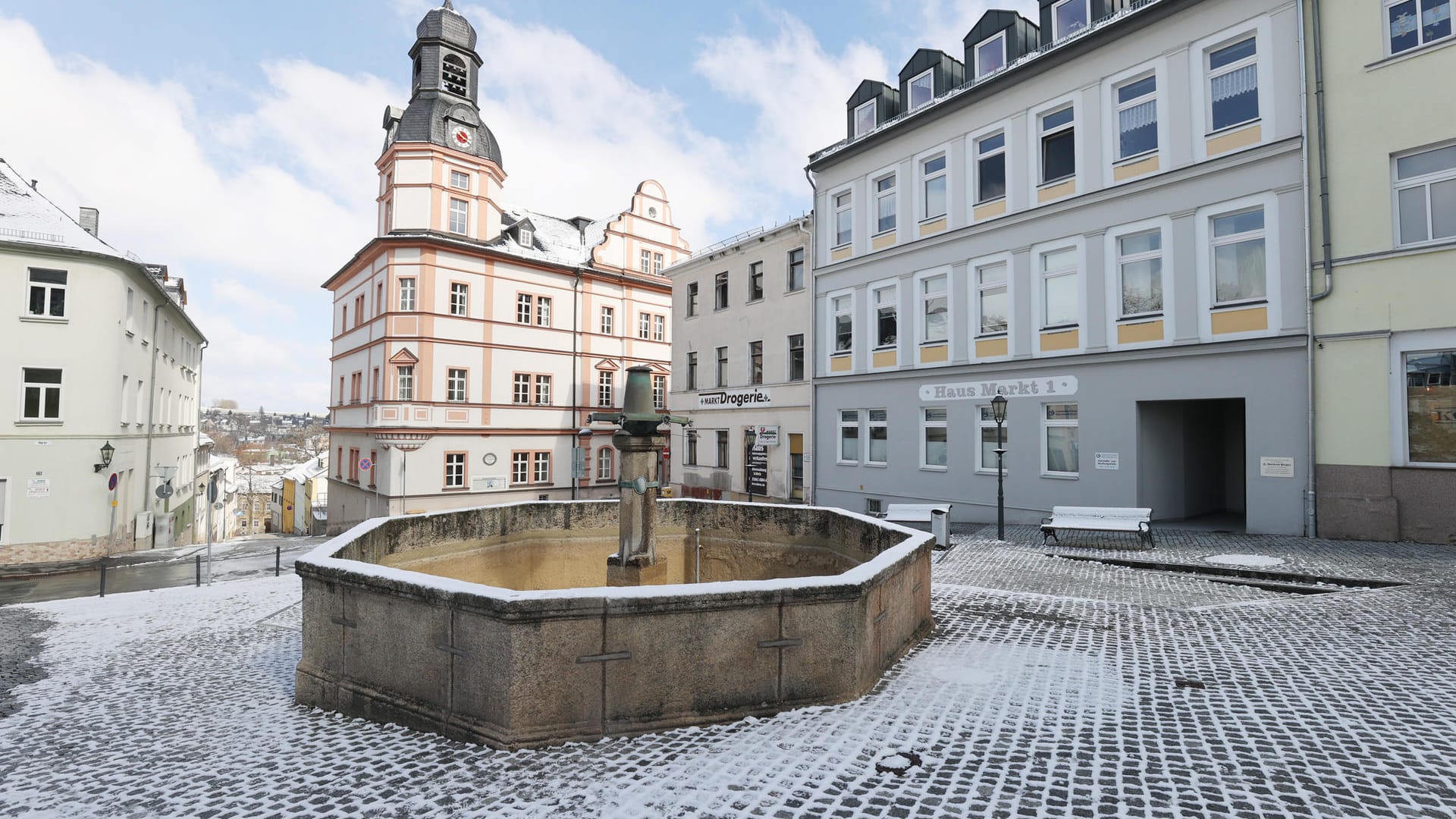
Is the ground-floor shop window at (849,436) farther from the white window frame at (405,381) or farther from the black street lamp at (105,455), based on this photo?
the black street lamp at (105,455)

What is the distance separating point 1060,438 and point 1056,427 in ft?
0.99

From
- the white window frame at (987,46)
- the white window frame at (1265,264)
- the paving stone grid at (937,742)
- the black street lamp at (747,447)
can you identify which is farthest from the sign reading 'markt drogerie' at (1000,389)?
the paving stone grid at (937,742)

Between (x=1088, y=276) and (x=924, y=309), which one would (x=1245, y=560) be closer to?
(x=1088, y=276)

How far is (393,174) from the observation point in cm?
3198

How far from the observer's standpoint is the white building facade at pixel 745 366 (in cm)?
2609

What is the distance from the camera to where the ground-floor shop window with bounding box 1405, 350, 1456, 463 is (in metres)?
12.4

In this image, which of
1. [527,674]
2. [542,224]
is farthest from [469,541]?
[542,224]

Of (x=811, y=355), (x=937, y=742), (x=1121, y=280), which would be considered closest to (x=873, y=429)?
(x=811, y=355)

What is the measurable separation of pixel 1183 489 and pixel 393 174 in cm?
3248

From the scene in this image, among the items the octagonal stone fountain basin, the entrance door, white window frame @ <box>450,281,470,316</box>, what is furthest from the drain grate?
white window frame @ <box>450,281,470,316</box>

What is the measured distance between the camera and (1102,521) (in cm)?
1420

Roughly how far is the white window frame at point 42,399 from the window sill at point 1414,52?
113 ft

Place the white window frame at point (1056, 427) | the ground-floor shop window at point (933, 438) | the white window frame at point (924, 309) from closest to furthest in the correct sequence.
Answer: the white window frame at point (1056, 427)
the white window frame at point (924, 309)
the ground-floor shop window at point (933, 438)

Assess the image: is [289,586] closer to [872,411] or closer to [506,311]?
[872,411]
